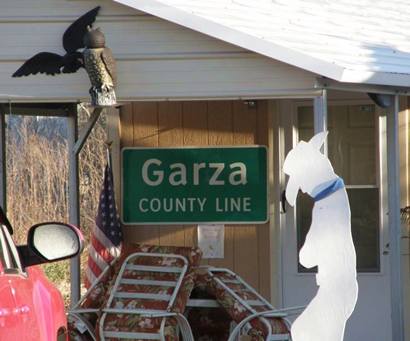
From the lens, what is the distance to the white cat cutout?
5602mm

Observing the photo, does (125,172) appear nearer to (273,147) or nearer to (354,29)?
(273,147)

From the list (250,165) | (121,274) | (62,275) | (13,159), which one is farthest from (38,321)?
(13,159)

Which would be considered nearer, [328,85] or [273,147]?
[328,85]

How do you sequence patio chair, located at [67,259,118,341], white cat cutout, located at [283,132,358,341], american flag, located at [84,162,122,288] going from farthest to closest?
american flag, located at [84,162,122,288] < patio chair, located at [67,259,118,341] < white cat cutout, located at [283,132,358,341]

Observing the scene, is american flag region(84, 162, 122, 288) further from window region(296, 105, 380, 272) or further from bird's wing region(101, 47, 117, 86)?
bird's wing region(101, 47, 117, 86)

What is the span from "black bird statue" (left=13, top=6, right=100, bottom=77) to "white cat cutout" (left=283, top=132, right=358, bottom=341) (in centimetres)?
246

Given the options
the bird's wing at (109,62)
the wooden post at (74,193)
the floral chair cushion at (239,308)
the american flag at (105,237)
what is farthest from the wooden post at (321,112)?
the wooden post at (74,193)

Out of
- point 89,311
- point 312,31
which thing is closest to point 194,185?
point 89,311

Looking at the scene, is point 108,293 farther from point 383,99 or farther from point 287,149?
point 383,99

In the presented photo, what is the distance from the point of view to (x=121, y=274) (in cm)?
876

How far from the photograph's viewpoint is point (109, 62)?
7516mm

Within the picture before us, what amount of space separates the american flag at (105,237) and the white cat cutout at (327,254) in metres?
4.00

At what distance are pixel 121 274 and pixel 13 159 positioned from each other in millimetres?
7437

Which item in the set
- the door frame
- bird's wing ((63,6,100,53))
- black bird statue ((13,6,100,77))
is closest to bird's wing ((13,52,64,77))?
black bird statue ((13,6,100,77))
